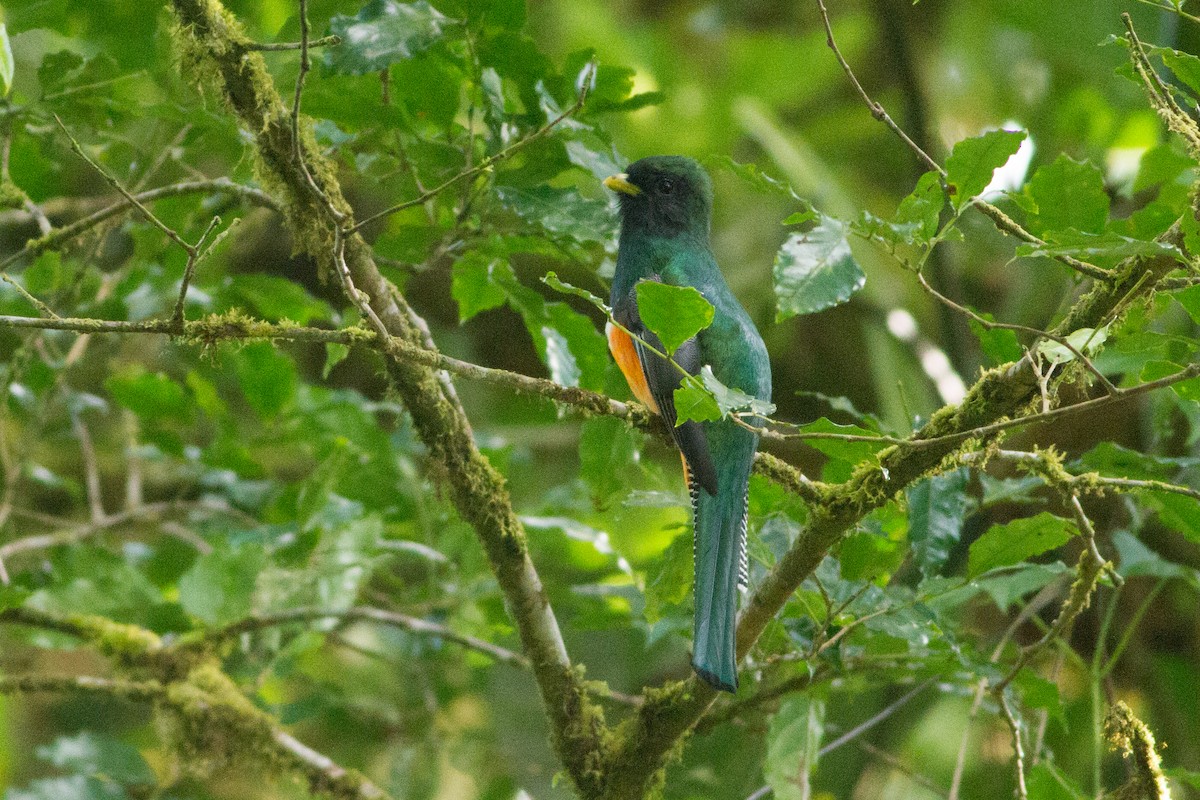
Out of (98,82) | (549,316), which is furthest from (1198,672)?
(98,82)

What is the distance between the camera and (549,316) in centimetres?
289

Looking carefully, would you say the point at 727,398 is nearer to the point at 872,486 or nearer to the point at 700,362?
the point at 872,486

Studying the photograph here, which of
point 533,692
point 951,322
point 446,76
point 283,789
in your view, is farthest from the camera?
point 951,322

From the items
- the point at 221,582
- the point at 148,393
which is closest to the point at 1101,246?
the point at 221,582

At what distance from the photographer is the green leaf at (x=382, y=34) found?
7.89ft

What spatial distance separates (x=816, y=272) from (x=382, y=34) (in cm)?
104

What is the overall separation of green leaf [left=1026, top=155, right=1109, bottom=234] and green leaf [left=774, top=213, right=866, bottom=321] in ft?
2.10

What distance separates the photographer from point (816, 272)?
2.11m

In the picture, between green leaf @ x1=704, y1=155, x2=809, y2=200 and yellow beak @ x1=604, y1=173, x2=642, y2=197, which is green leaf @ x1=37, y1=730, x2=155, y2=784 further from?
green leaf @ x1=704, y1=155, x2=809, y2=200

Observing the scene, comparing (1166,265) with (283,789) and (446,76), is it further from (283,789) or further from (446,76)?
(283,789)

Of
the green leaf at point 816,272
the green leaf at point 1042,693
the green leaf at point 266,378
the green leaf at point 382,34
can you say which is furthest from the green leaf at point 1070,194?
the green leaf at point 266,378

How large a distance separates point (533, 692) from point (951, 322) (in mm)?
2225

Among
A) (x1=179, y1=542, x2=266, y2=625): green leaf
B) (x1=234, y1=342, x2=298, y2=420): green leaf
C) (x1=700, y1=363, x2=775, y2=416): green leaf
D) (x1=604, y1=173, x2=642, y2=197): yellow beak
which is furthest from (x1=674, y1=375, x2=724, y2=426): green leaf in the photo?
(x1=604, y1=173, x2=642, y2=197): yellow beak

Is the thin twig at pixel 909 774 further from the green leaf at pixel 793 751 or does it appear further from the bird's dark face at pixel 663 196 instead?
the bird's dark face at pixel 663 196
